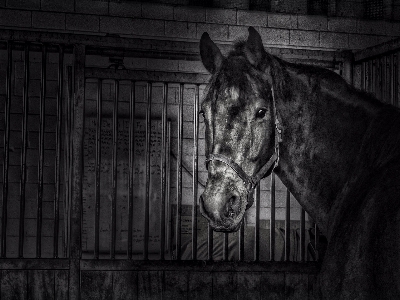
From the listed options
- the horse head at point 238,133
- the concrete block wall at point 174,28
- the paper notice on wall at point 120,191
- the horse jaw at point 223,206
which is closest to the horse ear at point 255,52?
the horse head at point 238,133

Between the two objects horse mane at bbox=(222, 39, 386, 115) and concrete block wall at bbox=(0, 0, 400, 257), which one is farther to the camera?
concrete block wall at bbox=(0, 0, 400, 257)

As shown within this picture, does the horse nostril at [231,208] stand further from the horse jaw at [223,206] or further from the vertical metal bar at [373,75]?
the vertical metal bar at [373,75]

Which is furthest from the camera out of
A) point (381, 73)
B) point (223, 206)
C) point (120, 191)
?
point (120, 191)

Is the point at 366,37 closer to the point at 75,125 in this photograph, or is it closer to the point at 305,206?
the point at 75,125

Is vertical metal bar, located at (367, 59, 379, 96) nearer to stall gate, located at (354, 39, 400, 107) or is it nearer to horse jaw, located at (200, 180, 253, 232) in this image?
stall gate, located at (354, 39, 400, 107)

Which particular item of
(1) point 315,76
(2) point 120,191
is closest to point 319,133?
(1) point 315,76

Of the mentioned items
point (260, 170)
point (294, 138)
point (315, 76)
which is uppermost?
point (315, 76)

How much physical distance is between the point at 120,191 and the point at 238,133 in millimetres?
4095

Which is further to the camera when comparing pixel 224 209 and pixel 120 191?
pixel 120 191

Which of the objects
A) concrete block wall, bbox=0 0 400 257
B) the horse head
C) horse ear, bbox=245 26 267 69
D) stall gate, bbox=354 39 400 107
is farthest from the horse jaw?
concrete block wall, bbox=0 0 400 257

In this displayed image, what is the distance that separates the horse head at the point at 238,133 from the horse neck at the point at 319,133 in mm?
76

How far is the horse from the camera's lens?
1.92 metres

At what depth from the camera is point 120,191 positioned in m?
6.09

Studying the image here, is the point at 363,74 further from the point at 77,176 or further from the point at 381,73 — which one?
the point at 77,176
